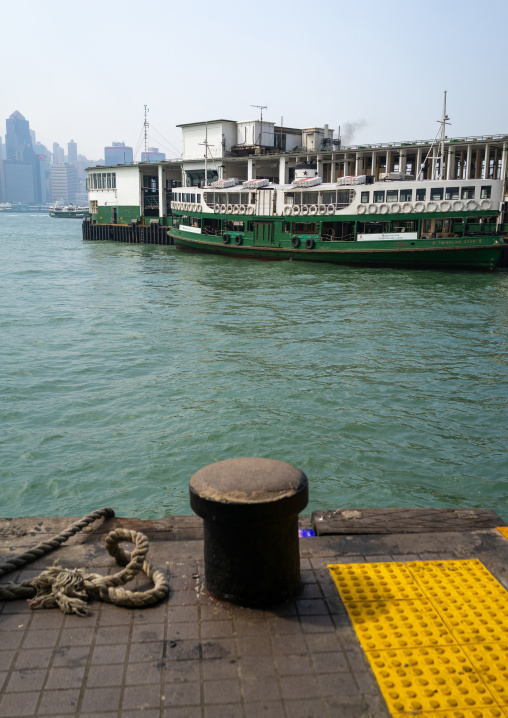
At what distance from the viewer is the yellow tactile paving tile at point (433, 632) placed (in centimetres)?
349

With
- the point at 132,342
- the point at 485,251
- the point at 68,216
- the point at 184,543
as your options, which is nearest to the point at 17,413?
the point at 132,342

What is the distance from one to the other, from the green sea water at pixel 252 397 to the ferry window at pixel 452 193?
10005mm

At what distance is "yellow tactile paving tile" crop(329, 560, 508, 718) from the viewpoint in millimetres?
3488

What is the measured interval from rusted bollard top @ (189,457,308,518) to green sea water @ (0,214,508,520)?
404 centimetres

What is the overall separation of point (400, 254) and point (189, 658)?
33.7 m

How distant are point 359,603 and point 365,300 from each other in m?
22.7

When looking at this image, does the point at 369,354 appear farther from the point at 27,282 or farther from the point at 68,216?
the point at 68,216

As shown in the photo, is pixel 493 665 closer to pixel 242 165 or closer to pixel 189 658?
pixel 189 658

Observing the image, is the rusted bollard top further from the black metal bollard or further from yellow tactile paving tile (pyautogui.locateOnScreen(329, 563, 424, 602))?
yellow tactile paving tile (pyautogui.locateOnScreen(329, 563, 424, 602))

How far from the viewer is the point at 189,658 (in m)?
3.73

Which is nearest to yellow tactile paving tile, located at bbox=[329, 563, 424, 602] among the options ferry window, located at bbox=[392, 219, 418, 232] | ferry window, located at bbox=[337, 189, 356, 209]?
ferry window, located at bbox=[392, 219, 418, 232]

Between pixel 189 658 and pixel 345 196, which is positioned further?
pixel 345 196

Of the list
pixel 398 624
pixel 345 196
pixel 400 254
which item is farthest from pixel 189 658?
pixel 345 196

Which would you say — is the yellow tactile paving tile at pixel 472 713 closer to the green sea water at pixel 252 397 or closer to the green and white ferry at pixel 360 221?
the green sea water at pixel 252 397
